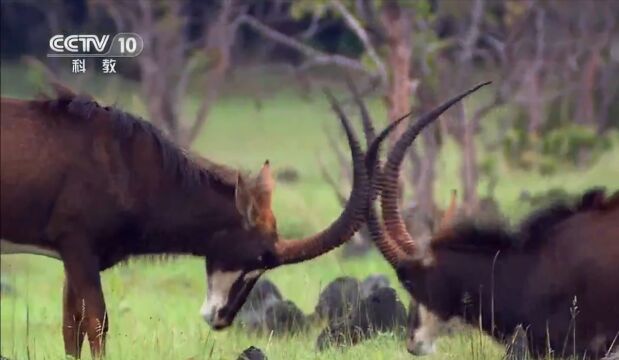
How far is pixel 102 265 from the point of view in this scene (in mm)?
7129

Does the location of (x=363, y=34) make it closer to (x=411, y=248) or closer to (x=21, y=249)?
(x=411, y=248)

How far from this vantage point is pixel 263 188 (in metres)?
7.35

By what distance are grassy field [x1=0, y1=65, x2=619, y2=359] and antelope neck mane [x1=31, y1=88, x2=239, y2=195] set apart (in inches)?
24.6

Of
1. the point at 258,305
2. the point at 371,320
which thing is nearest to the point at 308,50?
the point at 258,305

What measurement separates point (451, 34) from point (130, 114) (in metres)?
11.7

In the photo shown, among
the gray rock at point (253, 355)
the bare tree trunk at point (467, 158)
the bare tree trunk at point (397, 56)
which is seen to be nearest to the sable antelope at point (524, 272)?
the gray rock at point (253, 355)

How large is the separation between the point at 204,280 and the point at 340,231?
4.44m

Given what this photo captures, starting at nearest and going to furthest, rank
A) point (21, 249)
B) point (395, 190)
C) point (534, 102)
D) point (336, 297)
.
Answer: point (21, 249) → point (395, 190) → point (336, 297) → point (534, 102)

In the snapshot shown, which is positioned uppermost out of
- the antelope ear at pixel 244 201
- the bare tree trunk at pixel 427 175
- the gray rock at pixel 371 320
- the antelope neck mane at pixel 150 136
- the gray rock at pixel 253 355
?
the bare tree trunk at pixel 427 175

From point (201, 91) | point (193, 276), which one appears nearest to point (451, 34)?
point (201, 91)

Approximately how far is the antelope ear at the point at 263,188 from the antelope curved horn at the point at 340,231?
0.23 m

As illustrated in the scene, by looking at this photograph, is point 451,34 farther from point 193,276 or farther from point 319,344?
point 319,344

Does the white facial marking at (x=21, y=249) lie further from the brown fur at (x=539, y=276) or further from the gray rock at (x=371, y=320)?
the brown fur at (x=539, y=276)

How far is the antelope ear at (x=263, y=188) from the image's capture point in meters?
7.35
